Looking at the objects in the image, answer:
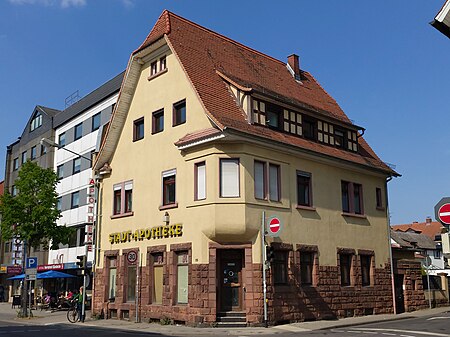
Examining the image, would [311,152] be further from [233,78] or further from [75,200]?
[75,200]

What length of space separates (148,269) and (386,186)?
46.3 feet

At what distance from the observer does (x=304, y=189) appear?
81.6ft

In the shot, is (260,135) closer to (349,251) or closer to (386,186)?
(349,251)

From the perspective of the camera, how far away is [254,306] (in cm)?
2106

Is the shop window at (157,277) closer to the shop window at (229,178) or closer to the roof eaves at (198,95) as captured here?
the shop window at (229,178)

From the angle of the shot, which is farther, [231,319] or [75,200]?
[75,200]

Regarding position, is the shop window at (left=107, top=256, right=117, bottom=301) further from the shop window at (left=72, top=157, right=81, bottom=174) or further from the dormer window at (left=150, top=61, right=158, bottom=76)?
the shop window at (left=72, top=157, right=81, bottom=174)

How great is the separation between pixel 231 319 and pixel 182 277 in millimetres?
2867

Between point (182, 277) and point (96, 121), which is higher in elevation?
point (96, 121)

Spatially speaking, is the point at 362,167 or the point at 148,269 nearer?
the point at 148,269

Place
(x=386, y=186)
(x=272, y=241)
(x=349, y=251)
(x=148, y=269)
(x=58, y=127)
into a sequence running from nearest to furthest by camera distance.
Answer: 1. (x=272, y=241)
2. (x=148, y=269)
3. (x=349, y=251)
4. (x=386, y=186)
5. (x=58, y=127)

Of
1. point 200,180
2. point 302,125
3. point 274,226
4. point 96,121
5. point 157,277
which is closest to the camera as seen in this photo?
point 274,226

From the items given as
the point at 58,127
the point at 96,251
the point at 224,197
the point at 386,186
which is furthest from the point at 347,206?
the point at 58,127

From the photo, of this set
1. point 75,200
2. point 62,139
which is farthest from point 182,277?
point 62,139
